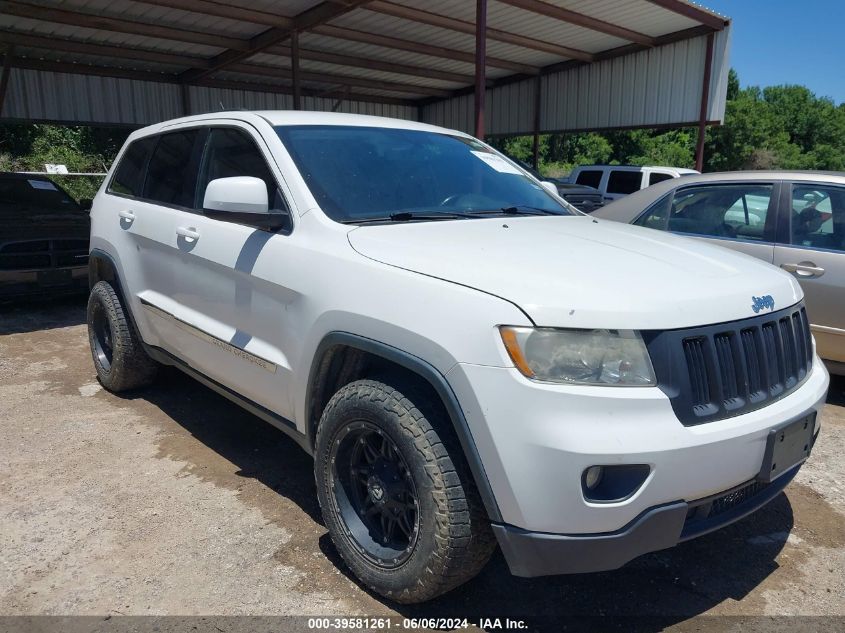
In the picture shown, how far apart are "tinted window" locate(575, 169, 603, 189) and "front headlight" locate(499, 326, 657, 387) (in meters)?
13.5

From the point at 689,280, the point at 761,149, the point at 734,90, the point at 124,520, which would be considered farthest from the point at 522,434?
the point at 734,90

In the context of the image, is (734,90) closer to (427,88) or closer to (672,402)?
(427,88)

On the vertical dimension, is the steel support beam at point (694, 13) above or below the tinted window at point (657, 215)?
above

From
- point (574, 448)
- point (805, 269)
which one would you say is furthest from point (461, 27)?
point (574, 448)

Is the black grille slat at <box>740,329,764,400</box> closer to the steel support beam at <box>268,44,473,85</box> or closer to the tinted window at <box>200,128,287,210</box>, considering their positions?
the tinted window at <box>200,128,287,210</box>

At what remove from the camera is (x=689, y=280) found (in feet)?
7.30

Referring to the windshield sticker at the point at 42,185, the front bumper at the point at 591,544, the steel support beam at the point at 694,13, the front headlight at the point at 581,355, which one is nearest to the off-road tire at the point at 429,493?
the front bumper at the point at 591,544

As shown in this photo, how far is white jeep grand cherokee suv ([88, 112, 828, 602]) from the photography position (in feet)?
6.38

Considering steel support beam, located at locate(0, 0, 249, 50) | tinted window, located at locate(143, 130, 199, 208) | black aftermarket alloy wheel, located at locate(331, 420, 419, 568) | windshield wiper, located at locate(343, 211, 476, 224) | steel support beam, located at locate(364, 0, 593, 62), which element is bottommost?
black aftermarket alloy wheel, located at locate(331, 420, 419, 568)

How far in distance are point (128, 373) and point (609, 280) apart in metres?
3.57

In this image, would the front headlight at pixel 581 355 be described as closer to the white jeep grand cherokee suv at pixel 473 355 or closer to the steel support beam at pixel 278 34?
the white jeep grand cherokee suv at pixel 473 355

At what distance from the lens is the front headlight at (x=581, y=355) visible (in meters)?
1.95

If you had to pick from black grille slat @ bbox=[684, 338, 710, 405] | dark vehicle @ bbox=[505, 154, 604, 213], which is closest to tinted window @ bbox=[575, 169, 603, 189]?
dark vehicle @ bbox=[505, 154, 604, 213]

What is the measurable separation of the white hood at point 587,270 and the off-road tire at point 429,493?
0.46 m
